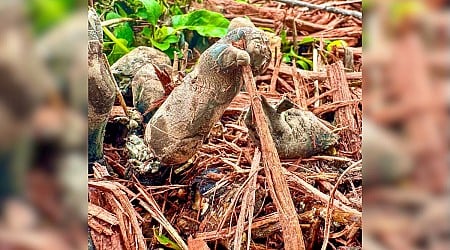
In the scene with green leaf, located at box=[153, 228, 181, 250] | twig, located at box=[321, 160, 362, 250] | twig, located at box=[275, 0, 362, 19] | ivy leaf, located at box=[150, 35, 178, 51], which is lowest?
green leaf, located at box=[153, 228, 181, 250]

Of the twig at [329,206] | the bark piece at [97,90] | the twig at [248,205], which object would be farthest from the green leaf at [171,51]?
the twig at [329,206]

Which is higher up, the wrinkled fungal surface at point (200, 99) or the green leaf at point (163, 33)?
the green leaf at point (163, 33)

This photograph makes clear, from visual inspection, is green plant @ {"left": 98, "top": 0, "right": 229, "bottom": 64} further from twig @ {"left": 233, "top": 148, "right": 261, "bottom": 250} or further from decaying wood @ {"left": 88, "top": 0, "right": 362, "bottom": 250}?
twig @ {"left": 233, "top": 148, "right": 261, "bottom": 250}

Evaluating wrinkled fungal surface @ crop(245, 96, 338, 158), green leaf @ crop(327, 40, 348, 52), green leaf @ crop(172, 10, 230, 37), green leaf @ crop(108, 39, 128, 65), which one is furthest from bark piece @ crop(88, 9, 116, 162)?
green leaf @ crop(327, 40, 348, 52)

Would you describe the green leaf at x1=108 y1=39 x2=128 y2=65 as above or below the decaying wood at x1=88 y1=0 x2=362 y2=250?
above

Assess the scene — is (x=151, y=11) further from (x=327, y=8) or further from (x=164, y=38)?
(x=327, y=8)

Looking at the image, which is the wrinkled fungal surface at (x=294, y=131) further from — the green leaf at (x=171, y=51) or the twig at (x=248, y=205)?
the green leaf at (x=171, y=51)

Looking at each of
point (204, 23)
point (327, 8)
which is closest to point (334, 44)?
point (327, 8)
